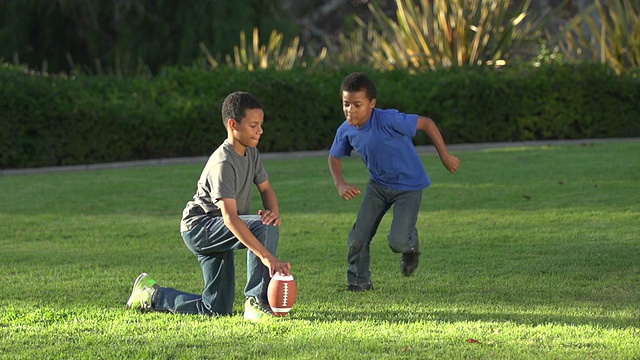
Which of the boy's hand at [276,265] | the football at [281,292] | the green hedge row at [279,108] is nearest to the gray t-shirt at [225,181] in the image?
the boy's hand at [276,265]

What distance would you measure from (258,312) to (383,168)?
59.4 inches

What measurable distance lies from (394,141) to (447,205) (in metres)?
4.49

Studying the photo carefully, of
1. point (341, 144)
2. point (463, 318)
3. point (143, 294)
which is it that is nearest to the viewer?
point (463, 318)

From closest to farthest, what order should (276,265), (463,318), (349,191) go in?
(276,265)
(463,318)
(349,191)

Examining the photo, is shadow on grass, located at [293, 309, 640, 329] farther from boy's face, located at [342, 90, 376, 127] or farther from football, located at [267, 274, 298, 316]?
boy's face, located at [342, 90, 376, 127]

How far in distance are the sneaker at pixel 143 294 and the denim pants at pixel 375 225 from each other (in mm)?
1300

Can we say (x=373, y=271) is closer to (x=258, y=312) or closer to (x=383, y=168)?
(x=383, y=168)

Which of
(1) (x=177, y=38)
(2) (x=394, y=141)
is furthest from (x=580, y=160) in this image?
(1) (x=177, y=38)

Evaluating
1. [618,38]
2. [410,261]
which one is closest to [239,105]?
[410,261]

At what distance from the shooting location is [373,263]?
788 cm

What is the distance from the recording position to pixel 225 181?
554 centimetres

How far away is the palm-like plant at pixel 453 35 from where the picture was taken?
61.3ft

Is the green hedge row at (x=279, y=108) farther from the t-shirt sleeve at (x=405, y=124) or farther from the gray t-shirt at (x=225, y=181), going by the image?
the gray t-shirt at (x=225, y=181)

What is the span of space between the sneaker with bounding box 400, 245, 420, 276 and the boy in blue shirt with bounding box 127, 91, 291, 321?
126cm
